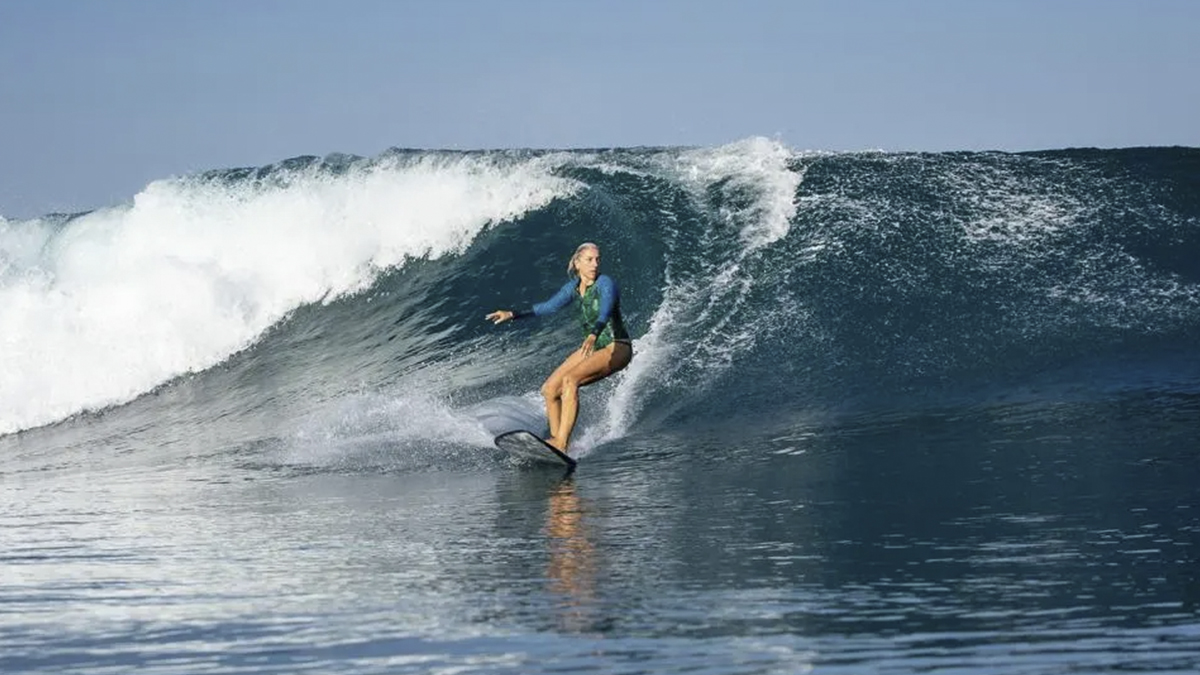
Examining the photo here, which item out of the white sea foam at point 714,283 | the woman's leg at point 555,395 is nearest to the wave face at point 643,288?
the white sea foam at point 714,283

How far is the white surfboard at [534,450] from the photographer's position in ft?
31.3

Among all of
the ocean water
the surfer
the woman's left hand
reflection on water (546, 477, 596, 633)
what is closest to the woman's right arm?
the surfer

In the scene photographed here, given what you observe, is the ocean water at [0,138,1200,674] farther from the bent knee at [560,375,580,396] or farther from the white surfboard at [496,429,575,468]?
the bent knee at [560,375,580,396]

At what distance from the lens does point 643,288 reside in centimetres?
1496

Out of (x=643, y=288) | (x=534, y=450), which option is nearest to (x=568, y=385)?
(x=534, y=450)

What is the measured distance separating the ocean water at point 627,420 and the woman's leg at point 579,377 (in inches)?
9.2

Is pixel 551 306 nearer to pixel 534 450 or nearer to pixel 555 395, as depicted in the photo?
pixel 555 395

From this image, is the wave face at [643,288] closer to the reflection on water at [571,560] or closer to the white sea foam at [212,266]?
the white sea foam at [212,266]

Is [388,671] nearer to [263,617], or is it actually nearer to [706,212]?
[263,617]

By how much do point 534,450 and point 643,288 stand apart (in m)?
5.53

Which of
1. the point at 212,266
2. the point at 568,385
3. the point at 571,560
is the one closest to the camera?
the point at 571,560

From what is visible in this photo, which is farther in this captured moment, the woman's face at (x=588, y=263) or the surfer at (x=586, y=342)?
the woman's face at (x=588, y=263)

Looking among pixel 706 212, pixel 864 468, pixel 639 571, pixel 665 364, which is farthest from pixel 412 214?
pixel 639 571

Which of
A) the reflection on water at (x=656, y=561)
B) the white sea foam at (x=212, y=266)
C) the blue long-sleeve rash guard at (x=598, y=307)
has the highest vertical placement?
the white sea foam at (x=212, y=266)
